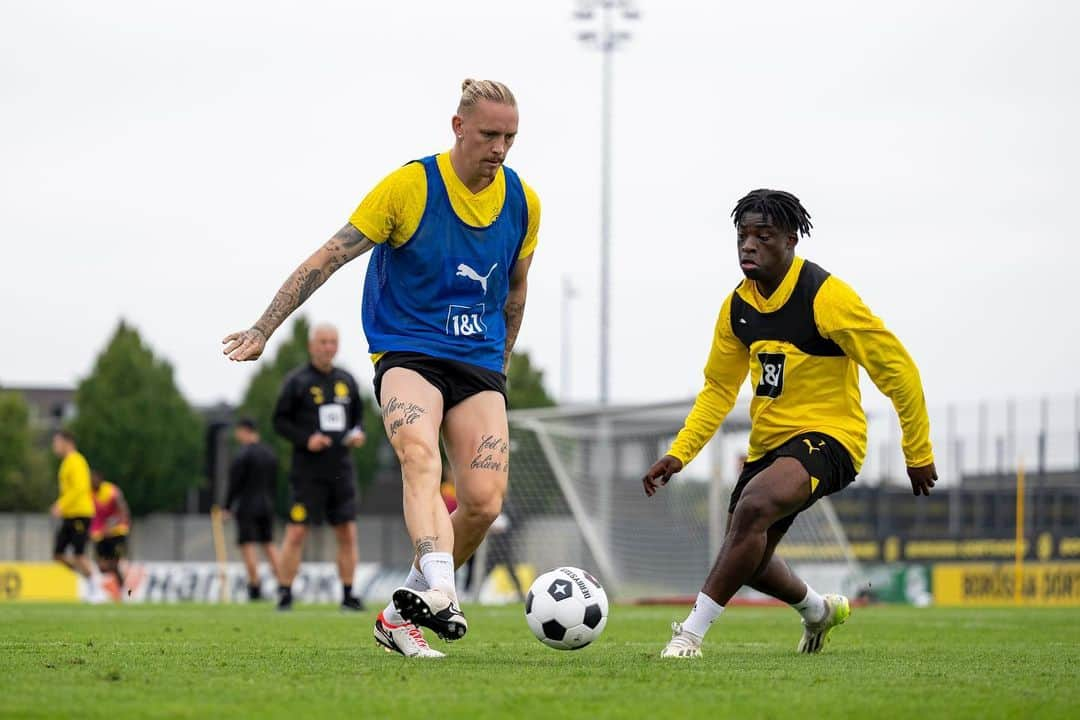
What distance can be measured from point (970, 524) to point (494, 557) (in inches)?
320

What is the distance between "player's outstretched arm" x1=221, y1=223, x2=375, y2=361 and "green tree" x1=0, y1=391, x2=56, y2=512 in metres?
47.1

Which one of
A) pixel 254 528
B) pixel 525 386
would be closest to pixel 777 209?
pixel 254 528

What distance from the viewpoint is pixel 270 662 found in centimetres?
630

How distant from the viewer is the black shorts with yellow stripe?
7.05m

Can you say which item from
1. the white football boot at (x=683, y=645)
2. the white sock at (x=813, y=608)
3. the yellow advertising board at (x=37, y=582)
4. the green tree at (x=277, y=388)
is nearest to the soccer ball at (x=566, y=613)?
the white football boot at (x=683, y=645)

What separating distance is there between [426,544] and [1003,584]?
19699 millimetres

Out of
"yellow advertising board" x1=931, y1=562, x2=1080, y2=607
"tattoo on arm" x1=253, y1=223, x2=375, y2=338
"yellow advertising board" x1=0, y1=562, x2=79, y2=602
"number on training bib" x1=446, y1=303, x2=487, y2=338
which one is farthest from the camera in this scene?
"yellow advertising board" x1=0, y1=562, x2=79, y2=602

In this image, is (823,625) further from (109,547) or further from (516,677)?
(109,547)

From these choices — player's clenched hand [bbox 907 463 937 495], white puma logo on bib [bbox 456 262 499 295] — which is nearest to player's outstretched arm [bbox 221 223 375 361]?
white puma logo on bib [bbox 456 262 499 295]

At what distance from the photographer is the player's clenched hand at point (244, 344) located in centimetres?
620

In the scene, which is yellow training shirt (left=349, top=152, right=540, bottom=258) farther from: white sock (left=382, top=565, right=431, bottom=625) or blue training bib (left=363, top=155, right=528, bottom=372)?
white sock (left=382, top=565, right=431, bottom=625)

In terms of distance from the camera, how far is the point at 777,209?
23.3ft

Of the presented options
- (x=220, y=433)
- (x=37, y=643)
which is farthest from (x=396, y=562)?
(x=37, y=643)

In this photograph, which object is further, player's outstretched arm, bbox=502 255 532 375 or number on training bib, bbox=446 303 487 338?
player's outstretched arm, bbox=502 255 532 375
